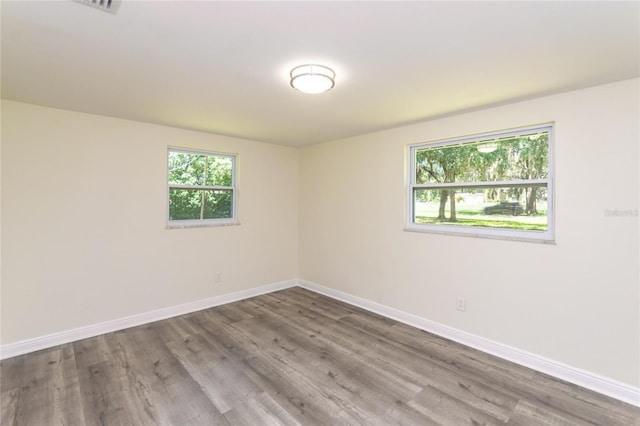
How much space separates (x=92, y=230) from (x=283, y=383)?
8.25 ft

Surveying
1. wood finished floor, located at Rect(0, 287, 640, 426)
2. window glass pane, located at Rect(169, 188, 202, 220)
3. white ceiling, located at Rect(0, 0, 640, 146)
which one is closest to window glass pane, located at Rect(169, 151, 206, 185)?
window glass pane, located at Rect(169, 188, 202, 220)

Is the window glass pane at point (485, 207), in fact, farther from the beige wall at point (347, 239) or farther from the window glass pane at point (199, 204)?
the window glass pane at point (199, 204)

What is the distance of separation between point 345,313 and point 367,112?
7.97 ft

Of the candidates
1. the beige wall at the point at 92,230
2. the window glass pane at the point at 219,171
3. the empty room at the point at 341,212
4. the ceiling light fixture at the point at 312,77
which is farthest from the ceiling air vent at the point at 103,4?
the window glass pane at the point at 219,171

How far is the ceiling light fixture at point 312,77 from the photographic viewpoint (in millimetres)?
1981

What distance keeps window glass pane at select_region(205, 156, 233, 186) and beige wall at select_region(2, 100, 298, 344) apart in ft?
0.62

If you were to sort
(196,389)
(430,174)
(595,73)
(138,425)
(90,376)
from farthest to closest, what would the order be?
(430,174) → (90,376) → (196,389) → (595,73) → (138,425)

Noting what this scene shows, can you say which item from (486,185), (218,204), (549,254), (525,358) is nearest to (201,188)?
(218,204)

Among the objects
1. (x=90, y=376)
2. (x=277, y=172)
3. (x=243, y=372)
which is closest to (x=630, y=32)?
(x=243, y=372)

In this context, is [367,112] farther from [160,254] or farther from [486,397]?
[160,254]

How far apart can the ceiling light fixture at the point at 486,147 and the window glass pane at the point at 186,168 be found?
3369 millimetres

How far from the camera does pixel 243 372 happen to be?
7.96 feet

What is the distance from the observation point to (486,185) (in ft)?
9.64

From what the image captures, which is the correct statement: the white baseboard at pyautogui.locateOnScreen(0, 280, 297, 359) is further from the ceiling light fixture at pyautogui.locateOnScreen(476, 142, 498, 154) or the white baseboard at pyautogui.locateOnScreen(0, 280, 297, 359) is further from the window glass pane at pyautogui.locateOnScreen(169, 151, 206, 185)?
the ceiling light fixture at pyautogui.locateOnScreen(476, 142, 498, 154)
